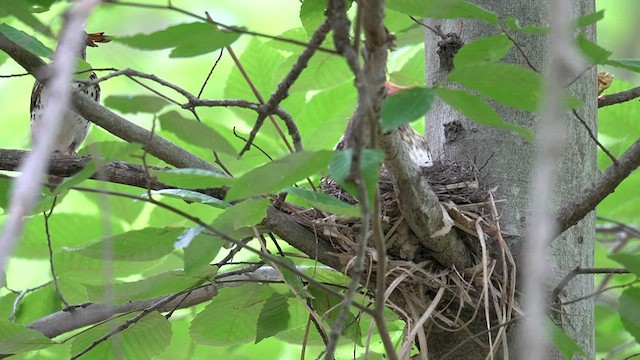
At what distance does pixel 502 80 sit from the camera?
133 cm

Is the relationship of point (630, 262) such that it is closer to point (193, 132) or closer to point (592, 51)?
point (592, 51)

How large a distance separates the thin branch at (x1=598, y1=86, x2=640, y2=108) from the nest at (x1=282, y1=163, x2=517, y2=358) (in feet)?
1.62

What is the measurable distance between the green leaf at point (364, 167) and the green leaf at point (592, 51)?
0.50m

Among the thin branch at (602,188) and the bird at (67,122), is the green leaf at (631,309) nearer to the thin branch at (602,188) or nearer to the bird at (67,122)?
the thin branch at (602,188)

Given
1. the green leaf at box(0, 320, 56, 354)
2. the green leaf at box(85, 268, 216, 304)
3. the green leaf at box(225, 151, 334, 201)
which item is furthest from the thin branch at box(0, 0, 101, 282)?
the green leaf at box(0, 320, 56, 354)

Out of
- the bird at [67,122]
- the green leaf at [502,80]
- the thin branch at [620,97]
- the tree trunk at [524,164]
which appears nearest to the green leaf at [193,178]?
the green leaf at [502,80]

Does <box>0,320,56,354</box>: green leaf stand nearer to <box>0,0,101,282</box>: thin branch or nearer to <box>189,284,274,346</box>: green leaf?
<box>189,284,274,346</box>: green leaf

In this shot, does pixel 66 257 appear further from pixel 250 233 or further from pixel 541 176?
pixel 541 176

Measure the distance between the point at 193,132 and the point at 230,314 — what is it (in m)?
1.08

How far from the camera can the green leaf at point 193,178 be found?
1408 millimetres

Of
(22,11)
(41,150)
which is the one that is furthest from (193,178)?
(41,150)

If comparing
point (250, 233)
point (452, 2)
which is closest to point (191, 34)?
point (452, 2)

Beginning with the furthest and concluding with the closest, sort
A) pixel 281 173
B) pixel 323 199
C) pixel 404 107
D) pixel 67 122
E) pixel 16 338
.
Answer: pixel 67 122
pixel 16 338
pixel 323 199
pixel 281 173
pixel 404 107

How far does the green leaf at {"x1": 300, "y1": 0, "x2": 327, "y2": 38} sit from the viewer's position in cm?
178
